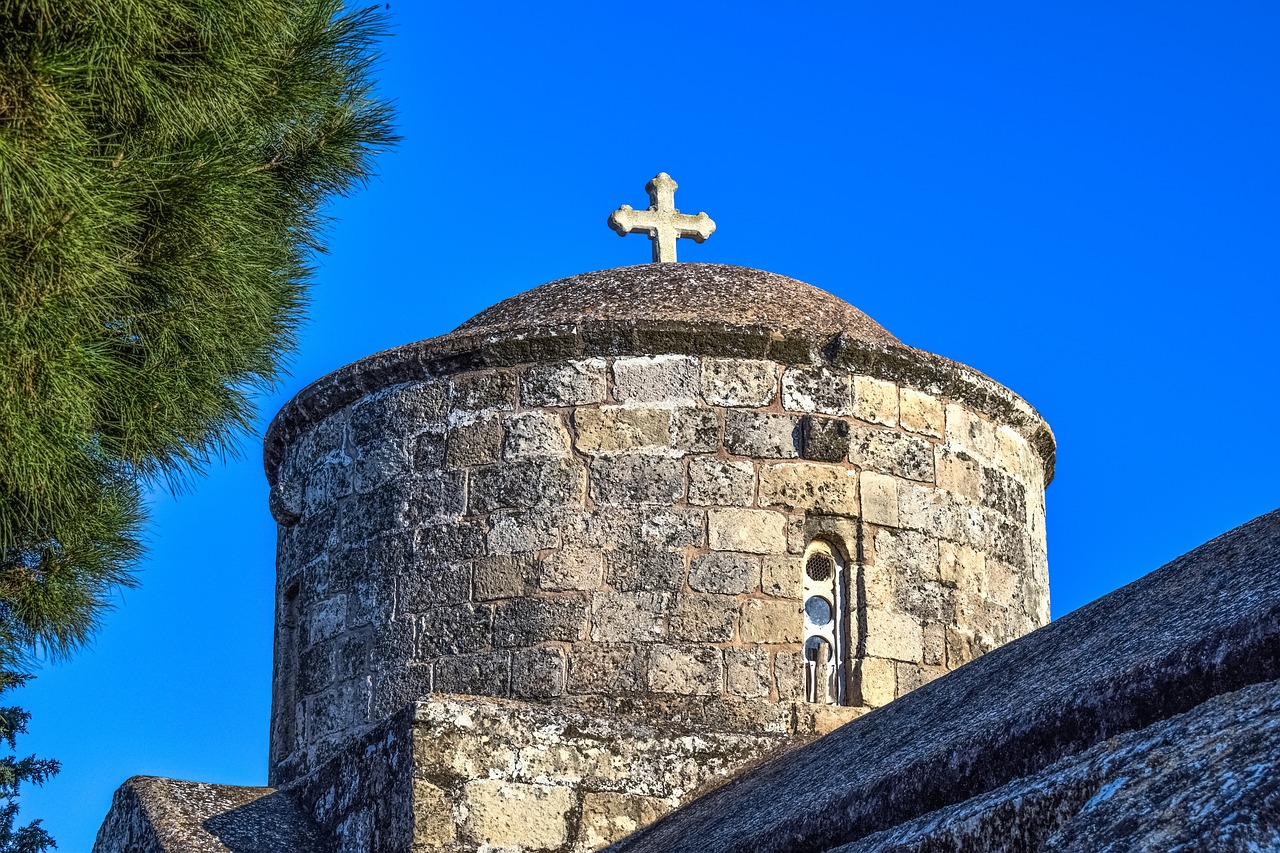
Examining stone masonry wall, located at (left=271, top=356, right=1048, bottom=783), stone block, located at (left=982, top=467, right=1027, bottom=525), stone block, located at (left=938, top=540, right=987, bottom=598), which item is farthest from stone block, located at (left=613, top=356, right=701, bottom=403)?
stone block, located at (left=982, top=467, right=1027, bottom=525)

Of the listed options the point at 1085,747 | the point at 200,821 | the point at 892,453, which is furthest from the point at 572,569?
the point at 1085,747

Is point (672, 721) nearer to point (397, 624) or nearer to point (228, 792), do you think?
point (397, 624)

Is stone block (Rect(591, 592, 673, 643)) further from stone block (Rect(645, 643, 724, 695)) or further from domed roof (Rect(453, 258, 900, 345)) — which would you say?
domed roof (Rect(453, 258, 900, 345))

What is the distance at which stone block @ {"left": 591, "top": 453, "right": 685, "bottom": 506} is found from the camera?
21.8ft

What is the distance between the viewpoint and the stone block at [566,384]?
6777 mm

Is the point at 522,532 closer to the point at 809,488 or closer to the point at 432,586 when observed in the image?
the point at 432,586

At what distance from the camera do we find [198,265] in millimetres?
6180

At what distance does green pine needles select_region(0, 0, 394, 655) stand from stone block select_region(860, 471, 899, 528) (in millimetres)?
2706

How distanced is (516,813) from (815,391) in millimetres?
2277

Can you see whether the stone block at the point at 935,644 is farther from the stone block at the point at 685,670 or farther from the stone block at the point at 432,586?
the stone block at the point at 432,586

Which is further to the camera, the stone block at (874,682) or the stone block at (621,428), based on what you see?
the stone block at (621,428)

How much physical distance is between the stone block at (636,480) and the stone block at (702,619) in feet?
1.40

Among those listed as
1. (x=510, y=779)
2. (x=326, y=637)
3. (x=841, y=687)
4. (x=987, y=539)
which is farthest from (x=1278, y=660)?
(x=326, y=637)

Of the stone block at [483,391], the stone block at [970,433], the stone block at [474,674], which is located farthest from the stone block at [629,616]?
the stone block at [970,433]
